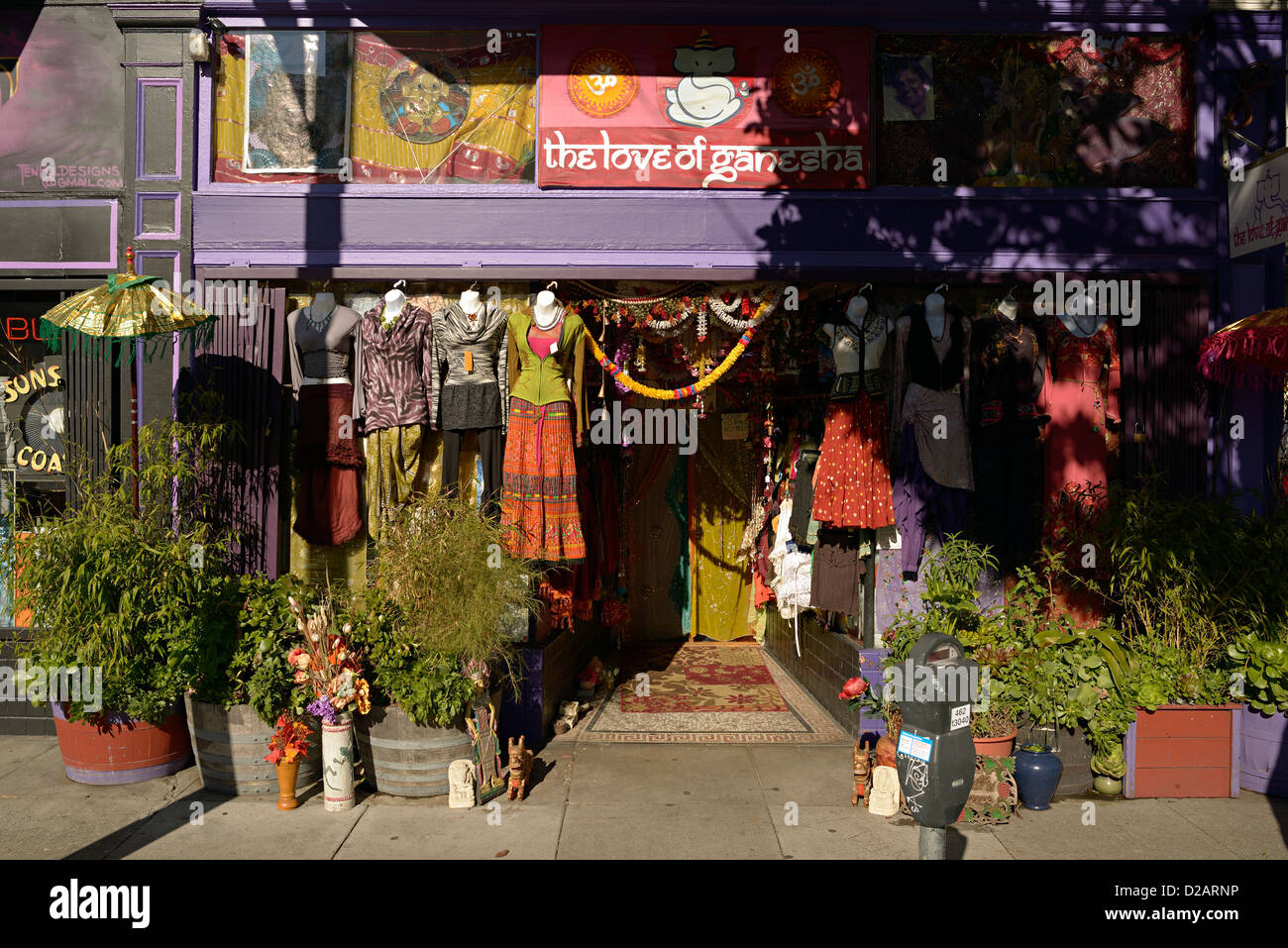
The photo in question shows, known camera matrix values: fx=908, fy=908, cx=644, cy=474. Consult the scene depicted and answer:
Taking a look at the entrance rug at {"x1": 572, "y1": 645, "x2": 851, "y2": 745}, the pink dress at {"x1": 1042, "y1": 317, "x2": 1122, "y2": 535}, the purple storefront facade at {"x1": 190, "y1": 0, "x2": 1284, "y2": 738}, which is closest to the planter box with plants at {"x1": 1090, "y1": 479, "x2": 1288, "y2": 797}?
the pink dress at {"x1": 1042, "y1": 317, "x2": 1122, "y2": 535}

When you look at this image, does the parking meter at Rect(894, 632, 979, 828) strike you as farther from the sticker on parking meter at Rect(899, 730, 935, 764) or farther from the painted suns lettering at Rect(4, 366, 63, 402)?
the painted suns lettering at Rect(4, 366, 63, 402)

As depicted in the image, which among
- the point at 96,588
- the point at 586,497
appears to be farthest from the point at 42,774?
the point at 586,497

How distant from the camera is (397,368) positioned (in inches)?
278

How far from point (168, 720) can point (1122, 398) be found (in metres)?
7.70

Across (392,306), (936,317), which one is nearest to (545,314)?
(392,306)

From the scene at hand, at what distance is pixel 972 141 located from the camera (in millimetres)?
7320

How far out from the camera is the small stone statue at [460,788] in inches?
236

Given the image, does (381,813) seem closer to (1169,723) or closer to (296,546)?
(296,546)

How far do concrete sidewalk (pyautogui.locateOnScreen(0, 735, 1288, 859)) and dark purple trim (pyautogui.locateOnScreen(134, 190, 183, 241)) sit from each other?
4.12m

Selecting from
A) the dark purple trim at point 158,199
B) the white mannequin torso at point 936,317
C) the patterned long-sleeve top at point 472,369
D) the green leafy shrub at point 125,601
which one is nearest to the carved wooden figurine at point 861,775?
the white mannequin torso at point 936,317

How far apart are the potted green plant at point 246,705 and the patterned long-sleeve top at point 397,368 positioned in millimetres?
1734

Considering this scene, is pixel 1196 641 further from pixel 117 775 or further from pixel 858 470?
pixel 117 775

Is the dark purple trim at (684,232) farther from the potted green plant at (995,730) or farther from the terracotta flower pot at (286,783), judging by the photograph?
the terracotta flower pot at (286,783)

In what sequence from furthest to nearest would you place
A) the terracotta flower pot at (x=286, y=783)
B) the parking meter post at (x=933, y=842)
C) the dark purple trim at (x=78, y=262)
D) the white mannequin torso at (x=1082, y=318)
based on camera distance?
the dark purple trim at (x=78, y=262) < the white mannequin torso at (x=1082, y=318) < the terracotta flower pot at (x=286, y=783) < the parking meter post at (x=933, y=842)
